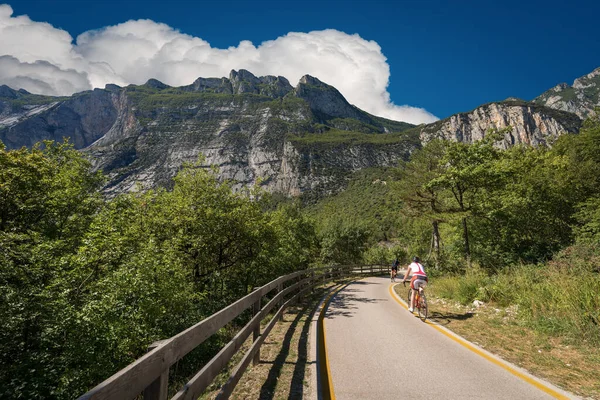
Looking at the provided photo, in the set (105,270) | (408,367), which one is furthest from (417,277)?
(105,270)

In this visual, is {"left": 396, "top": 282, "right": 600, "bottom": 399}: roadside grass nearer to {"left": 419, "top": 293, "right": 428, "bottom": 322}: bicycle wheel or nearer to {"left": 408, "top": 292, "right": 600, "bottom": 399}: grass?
{"left": 408, "top": 292, "right": 600, "bottom": 399}: grass

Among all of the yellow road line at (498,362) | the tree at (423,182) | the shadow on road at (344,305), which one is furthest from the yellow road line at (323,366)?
the tree at (423,182)

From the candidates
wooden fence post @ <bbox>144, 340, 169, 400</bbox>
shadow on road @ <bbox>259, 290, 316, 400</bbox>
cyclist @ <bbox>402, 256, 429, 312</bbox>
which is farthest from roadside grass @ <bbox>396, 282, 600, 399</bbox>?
wooden fence post @ <bbox>144, 340, 169, 400</bbox>

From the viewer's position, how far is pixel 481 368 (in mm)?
5066

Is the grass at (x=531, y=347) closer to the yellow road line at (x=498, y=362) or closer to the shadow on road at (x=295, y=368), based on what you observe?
the yellow road line at (x=498, y=362)

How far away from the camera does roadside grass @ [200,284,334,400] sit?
414 centimetres

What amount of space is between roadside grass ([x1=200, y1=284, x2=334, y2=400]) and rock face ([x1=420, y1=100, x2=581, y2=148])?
452ft

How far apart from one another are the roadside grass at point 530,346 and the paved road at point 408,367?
0.60 meters

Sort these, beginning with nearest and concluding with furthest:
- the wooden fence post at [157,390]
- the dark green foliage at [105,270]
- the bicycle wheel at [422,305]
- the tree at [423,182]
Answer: the wooden fence post at [157,390], the dark green foliage at [105,270], the bicycle wheel at [422,305], the tree at [423,182]

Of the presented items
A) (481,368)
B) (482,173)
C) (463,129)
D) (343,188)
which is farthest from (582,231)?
(463,129)

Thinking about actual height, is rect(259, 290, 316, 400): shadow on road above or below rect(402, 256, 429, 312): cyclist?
below

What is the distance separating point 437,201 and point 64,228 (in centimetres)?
2054

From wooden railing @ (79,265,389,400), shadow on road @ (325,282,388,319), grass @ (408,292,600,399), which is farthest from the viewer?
shadow on road @ (325,282,388,319)

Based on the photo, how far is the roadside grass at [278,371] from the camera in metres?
4.14
